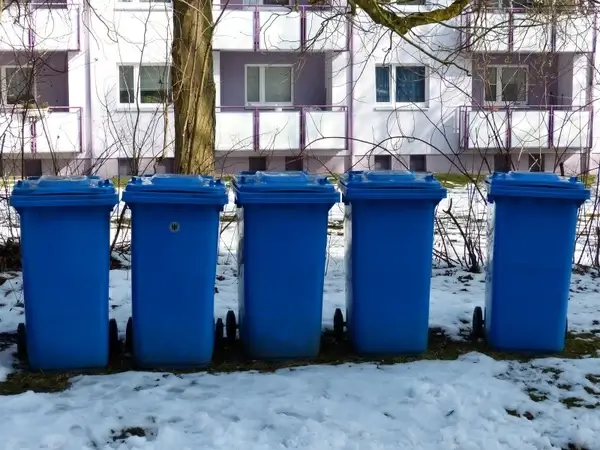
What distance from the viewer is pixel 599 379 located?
467 centimetres

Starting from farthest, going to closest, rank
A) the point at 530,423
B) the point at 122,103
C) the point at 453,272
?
the point at 122,103 → the point at 453,272 → the point at 530,423

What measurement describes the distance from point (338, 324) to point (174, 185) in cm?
145

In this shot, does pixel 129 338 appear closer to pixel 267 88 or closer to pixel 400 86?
pixel 400 86

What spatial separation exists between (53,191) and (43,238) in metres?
0.26


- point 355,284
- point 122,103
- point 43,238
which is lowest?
point 355,284

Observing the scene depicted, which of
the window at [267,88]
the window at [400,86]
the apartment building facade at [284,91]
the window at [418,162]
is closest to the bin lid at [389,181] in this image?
the apartment building facade at [284,91]

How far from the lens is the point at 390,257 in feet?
16.0

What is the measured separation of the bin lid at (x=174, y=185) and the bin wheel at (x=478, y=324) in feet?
6.15

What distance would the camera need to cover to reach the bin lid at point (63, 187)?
14.8 feet

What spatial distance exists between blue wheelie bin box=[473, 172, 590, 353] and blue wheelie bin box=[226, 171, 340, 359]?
106 centimetres

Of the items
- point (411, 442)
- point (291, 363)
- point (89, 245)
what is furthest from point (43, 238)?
point (411, 442)

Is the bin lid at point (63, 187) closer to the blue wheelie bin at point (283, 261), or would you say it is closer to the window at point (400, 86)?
the blue wheelie bin at point (283, 261)

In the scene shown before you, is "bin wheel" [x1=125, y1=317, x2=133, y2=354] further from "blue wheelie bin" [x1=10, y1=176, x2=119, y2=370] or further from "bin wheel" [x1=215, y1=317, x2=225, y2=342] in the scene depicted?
"bin wheel" [x1=215, y1=317, x2=225, y2=342]

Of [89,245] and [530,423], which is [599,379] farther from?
[89,245]
